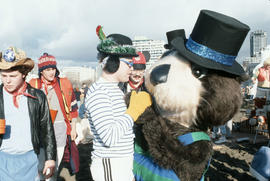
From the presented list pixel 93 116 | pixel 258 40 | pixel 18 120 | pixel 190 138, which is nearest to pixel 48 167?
pixel 18 120

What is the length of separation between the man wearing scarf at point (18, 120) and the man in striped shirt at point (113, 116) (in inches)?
32.1

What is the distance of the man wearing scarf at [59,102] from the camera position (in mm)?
3139

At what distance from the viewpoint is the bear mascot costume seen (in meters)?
1.25

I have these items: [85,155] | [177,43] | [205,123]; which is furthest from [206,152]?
[85,155]

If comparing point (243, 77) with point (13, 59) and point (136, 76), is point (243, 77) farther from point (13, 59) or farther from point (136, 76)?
point (136, 76)

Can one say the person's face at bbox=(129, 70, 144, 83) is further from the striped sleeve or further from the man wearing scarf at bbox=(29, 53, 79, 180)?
the striped sleeve

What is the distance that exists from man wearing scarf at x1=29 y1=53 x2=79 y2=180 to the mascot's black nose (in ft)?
6.92

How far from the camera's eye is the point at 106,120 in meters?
1.51

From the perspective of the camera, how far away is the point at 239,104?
137 cm

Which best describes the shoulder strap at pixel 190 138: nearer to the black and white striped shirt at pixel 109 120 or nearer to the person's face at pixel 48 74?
the black and white striped shirt at pixel 109 120

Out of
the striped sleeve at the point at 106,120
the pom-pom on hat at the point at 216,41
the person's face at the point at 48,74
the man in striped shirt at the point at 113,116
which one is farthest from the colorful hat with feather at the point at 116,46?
the person's face at the point at 48,74

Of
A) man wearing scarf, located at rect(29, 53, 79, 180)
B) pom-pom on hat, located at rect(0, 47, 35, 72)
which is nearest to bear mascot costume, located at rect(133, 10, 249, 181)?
pom-pom on hat, located at rect(0, 47, 35, 72)

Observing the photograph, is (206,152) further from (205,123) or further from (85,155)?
(85,155)

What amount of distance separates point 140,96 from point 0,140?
147cm
